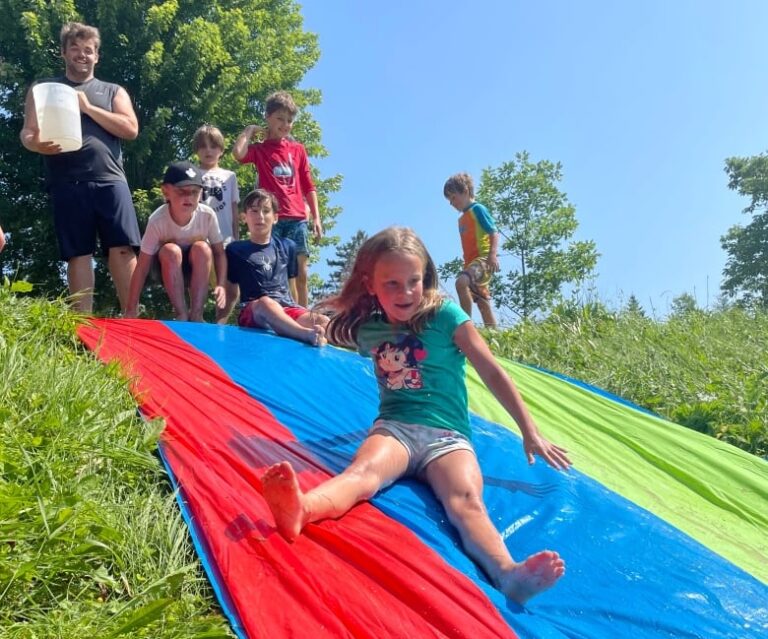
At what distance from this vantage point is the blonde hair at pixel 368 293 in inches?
116

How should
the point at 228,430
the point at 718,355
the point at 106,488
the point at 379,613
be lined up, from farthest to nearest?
the point at 718,355 → the point at 228,430 → the point at 106,488 → the point at 379,613

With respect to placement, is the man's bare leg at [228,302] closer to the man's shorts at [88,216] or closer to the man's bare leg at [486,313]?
the man's shorts at [88,216]

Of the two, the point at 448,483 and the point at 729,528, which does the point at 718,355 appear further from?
the point at 448,483

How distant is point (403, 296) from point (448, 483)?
2.43ft

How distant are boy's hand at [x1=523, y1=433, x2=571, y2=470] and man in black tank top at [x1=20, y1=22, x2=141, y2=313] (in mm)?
2837

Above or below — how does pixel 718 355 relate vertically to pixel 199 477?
below

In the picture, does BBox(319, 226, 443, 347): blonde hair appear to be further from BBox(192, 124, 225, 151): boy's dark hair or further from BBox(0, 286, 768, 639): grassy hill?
BBox(192, 124, 225, 151): boy's dark hair

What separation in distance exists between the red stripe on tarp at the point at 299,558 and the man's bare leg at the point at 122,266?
1.95 m

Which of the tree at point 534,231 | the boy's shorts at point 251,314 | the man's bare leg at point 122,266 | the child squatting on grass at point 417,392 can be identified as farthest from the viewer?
the tree at point 534,231

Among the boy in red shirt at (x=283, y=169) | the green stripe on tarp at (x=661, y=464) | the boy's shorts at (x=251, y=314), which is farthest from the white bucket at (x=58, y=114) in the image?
the green stripe on tarp at (x=661, y=464)

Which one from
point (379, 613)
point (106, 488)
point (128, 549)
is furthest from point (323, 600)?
point (106, 488)

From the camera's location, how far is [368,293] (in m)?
3.12

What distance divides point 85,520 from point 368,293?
59.6 inches

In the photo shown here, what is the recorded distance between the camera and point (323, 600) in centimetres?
188
